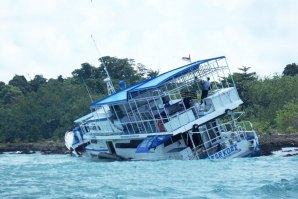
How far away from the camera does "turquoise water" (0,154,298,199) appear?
1738 centimetres

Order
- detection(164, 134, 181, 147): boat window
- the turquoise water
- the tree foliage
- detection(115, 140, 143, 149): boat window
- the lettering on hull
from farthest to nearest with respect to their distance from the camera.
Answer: the tree foliage < detection(115, 140, 143, 149): boat window < detection(164, 134, 181, 147): boat window < the lettering on hull < the turquoise water

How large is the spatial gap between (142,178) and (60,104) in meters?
44.9

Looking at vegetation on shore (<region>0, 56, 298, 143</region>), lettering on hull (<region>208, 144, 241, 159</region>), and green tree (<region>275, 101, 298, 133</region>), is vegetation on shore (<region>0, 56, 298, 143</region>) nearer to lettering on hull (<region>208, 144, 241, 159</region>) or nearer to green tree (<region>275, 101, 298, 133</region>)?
green tree (<region>275, 101, 298, 133</region>)

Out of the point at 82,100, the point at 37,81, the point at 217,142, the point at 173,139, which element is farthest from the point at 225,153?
the point at 37,81

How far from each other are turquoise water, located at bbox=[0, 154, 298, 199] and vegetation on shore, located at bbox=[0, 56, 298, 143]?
19.4 meters

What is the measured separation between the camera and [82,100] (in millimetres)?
63312

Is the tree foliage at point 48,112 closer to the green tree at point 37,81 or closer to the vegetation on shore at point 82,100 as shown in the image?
the vegetation on shore at point 82,100

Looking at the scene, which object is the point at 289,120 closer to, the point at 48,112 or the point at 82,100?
the point at 82,100

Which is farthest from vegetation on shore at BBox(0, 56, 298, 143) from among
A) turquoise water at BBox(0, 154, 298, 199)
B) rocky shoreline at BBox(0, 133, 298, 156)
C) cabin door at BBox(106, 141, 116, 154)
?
turquoise water at BBox(0, 154, 298, 199)

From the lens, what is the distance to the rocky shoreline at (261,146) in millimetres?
34188

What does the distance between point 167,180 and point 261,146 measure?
15898 millimetres

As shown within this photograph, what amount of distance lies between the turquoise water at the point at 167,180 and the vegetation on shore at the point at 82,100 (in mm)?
19409

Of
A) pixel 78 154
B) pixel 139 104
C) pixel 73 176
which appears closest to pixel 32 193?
pixel 73 176

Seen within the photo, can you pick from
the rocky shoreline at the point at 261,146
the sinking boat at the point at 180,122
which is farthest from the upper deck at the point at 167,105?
the rocky shoreline at the point at 261,146
